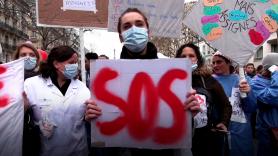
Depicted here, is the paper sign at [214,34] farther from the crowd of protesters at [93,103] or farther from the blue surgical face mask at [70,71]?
the blue surgical face mask at [70,71]

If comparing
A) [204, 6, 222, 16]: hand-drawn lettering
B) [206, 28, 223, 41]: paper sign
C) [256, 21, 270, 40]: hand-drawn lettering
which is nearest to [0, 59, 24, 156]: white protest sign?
[206, 28, 223, 41]: paper sign

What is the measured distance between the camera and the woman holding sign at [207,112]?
3684 mm

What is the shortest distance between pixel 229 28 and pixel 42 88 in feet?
6.53

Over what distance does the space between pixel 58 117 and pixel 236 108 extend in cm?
230

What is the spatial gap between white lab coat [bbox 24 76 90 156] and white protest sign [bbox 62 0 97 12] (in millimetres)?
2112

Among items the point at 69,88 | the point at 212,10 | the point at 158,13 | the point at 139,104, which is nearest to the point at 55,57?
the point at 69,88

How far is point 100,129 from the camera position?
8.08ft

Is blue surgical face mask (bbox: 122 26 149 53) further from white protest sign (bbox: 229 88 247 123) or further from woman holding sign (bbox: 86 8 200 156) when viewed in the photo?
white protest sign (bbox: 229 88 247 123)

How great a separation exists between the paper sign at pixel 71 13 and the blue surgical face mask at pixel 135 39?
2.71m

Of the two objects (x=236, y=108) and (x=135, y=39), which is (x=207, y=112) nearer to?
(x=236, y=108)

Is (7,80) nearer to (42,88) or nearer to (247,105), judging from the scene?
(42,88)

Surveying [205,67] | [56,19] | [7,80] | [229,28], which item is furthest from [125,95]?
[56,19]

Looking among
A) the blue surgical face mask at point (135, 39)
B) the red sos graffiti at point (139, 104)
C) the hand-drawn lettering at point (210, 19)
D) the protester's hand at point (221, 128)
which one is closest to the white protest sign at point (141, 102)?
the red sos graffiti at point (139, 104)

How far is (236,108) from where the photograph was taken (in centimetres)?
481
